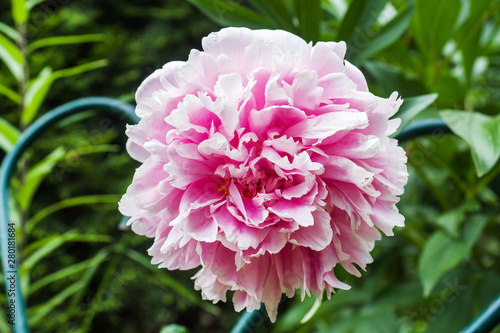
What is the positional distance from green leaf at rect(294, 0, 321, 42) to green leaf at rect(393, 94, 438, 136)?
0.39ft

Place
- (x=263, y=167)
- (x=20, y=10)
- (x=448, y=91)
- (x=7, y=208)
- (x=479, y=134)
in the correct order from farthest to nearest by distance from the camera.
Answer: (x=20, y=10)
(x=448, y=91)
(x=7, y=208)
(x=479, y=134)
(x=263, y=167)

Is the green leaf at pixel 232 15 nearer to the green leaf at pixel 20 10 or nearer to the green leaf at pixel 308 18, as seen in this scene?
the green leaf at pixel 308 18

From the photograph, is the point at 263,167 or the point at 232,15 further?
the point at 232,15

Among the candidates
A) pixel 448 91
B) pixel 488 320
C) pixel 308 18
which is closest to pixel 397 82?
pixel 448 91

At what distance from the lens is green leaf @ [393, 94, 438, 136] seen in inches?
12.6

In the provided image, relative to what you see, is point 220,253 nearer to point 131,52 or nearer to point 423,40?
point 423,40

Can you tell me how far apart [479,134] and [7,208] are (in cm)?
44

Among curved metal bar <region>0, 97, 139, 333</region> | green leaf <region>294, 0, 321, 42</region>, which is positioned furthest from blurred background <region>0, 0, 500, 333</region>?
curved metal bar <region>0, 97, 139, 333</region>

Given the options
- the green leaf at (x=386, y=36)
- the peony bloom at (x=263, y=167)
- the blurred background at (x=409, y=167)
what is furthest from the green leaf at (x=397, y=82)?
the peony bloom at (x=263, y=167)

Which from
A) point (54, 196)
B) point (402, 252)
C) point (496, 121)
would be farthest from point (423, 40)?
point (54, 196)

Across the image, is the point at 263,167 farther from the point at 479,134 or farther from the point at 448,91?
the point at 448,91

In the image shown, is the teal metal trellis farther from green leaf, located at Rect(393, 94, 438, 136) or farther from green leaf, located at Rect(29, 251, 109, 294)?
green leaf, located at Rect(29, 251, 109, 294)

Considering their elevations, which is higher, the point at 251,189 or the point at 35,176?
the point at 251,189

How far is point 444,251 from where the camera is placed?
595 millimetres
